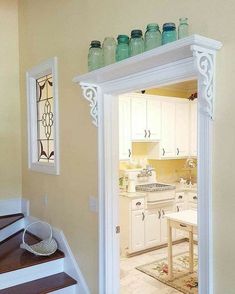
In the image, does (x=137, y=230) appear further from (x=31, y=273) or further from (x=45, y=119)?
(x=45, y=119)

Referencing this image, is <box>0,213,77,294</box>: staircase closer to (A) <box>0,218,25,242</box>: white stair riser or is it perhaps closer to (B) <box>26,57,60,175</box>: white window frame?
(A) <box>0,218,25,242</box>: white stair riser

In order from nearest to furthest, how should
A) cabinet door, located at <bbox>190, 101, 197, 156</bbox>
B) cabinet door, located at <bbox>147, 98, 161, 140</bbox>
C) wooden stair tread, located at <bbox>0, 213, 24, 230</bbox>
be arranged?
wooden stair tread, located at <bbox>0, 213, 24, 230</bbox>
cabinet door, located at <bbox>147, 98, 161, 140</bbox>
cabinet door, located at <bbox>190, 101, 197, 156</bbox>

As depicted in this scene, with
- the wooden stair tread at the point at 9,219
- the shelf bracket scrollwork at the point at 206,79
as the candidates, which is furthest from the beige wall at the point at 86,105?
the wooden stair tread at the point at 9,219

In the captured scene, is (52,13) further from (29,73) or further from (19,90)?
(19,90)

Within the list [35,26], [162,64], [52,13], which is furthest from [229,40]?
[35,26]

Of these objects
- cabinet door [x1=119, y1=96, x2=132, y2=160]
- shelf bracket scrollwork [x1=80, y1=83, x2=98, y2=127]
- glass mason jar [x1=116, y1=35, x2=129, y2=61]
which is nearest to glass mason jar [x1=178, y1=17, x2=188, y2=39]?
glass mason jar [x1=116, y1=35, x2=129, y2=61]

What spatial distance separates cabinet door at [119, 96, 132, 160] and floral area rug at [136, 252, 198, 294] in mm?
1576

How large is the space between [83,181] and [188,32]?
151 centimetres

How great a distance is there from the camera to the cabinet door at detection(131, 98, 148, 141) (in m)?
4.73

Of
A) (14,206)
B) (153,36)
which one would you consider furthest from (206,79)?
(14,206)

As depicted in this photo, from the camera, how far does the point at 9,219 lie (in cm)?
356

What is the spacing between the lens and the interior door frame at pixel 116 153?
1613mm

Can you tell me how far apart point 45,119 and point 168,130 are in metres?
2.41

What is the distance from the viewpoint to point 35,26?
135 inches
